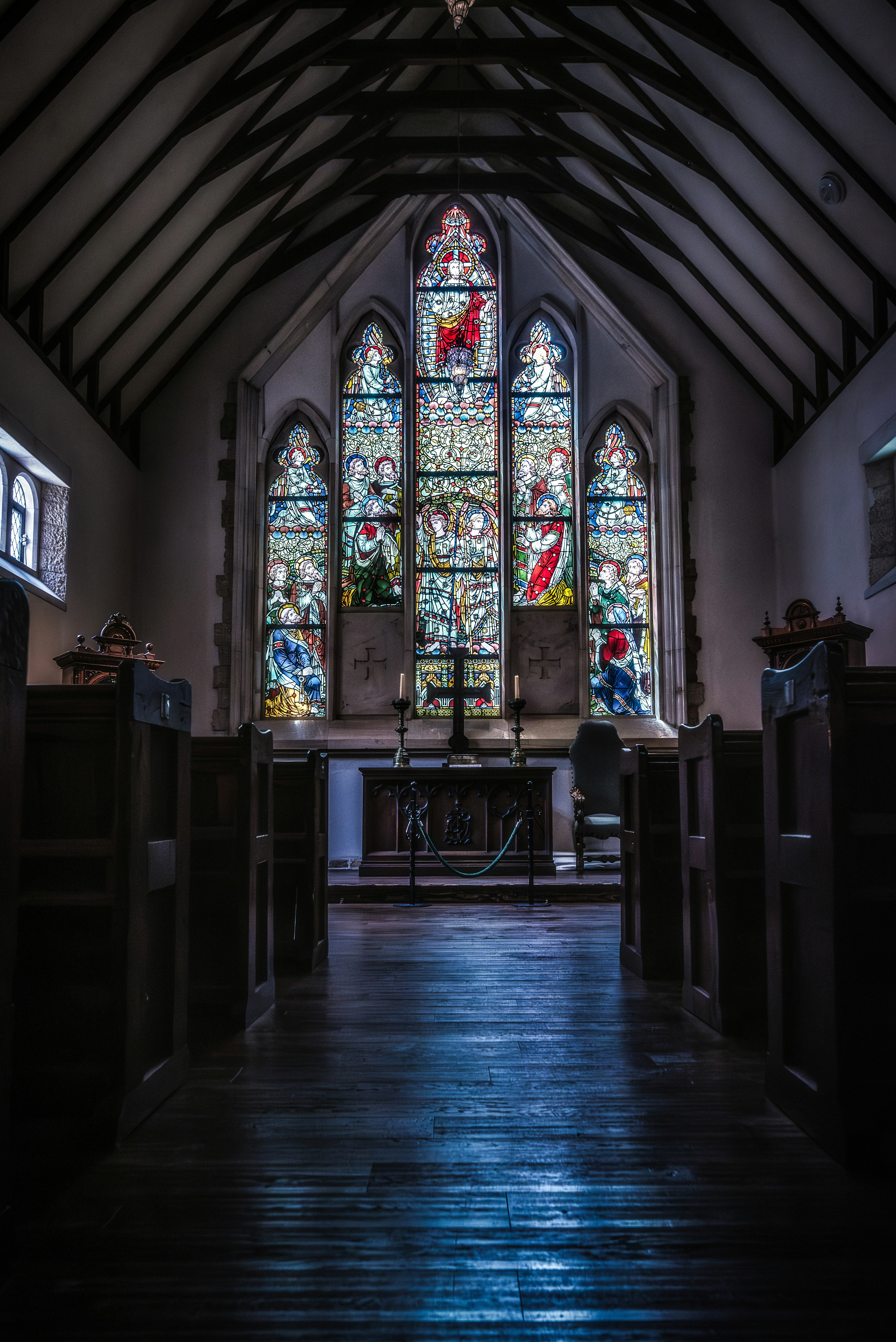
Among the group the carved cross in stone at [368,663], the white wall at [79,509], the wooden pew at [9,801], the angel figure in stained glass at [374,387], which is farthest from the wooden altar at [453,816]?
the wooden pew at [9,801]

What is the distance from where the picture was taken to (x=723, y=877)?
2.67 meters

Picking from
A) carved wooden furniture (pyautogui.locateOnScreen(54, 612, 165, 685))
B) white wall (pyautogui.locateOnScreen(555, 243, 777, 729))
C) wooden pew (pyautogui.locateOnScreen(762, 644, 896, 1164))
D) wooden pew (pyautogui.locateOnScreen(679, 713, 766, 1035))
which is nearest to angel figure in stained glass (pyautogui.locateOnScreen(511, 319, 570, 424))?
white wall (pyautogui.locateOnScreen(555, 243, 777, 729))

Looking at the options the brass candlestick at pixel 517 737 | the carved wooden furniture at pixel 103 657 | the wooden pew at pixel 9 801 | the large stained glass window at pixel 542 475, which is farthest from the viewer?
the large stained glass window at pixel 542 475

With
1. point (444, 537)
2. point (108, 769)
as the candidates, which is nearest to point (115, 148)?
point (444, 537)

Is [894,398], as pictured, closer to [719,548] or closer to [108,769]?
[719,548]

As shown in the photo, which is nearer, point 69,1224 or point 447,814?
point 69,1224

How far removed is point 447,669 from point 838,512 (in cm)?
367

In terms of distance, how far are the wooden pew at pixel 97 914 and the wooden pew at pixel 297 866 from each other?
4.66 feet

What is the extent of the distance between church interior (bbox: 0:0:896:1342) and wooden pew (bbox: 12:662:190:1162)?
0.01m

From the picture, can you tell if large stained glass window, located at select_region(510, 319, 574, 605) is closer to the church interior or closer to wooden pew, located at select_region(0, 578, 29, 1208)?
the church interior

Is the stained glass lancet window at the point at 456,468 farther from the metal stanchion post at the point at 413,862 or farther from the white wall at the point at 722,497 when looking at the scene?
the metal stanchion post at the point at 413,862

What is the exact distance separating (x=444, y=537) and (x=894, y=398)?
13.7ft

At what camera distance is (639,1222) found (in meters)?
1.47

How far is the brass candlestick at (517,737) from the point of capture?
7.01 meters
